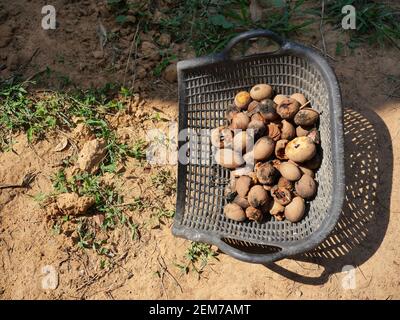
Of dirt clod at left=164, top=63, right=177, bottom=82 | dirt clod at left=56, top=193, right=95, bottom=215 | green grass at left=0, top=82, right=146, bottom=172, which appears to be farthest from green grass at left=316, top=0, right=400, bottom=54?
dirt clod at left=56, top=193, right=95, bottom=215

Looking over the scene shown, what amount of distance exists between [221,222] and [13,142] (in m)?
1.41

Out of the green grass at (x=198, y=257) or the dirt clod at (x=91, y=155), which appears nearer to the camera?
the green grass at (x=198, y=257)

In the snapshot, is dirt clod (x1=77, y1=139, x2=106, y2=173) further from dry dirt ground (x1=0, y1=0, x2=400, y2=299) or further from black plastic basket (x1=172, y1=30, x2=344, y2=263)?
black plastic basket (x1=172, y1=30, x2=344, y2=263)

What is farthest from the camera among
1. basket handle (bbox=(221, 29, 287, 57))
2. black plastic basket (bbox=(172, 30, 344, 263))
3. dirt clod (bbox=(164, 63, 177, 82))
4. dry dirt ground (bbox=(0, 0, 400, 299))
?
dirt clod (bbox=(164, 63, 177, 82))

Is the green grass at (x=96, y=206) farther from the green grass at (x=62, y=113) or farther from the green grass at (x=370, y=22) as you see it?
the green grass at (x=370, y=22)

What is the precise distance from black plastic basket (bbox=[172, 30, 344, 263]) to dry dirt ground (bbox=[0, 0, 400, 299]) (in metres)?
0.24

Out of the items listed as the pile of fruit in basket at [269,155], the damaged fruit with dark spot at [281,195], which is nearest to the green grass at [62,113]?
the pile of fruit in basket at [269,155]

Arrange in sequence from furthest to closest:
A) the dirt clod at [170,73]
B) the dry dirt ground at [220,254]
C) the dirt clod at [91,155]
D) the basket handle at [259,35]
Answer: the dirt clod at [170,73] → the dirt clod at [91,155] → the dry dirt ground at [220,254] → the basket handle at [259,35]

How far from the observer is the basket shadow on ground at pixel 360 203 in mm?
2641

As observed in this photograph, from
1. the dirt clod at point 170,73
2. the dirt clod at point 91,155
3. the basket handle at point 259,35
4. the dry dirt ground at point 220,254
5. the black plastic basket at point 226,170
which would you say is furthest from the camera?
the dirt clod at point 170,73

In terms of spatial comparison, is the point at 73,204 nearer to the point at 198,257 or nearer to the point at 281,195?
the point at 198,257

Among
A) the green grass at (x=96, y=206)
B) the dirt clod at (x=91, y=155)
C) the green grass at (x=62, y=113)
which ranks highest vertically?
the green grass at (x=62, y=113)

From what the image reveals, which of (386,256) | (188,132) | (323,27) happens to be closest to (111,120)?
(188,132)

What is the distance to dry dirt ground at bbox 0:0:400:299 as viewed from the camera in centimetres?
261
